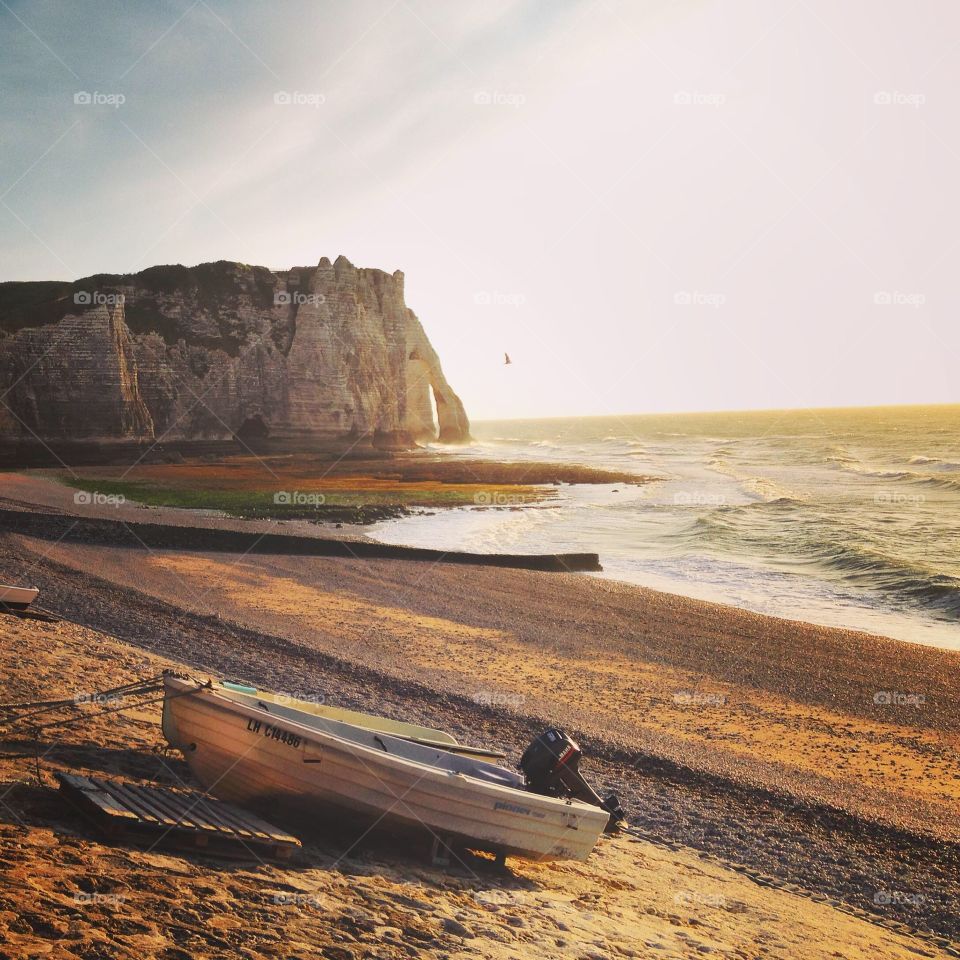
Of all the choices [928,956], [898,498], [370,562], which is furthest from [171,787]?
[898,498]

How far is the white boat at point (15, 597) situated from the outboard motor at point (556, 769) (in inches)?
357

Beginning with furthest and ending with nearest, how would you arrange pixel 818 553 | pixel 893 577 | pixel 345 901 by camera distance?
pixel 818 553, pixel 893 577, pixel 345 901

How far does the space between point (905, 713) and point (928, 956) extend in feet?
24.1

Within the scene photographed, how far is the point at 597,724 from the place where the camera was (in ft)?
38.9

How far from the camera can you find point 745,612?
2033 cm

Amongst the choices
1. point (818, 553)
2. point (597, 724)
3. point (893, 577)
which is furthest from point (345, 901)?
point (818, 553)

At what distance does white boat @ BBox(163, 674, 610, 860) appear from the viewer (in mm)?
6434

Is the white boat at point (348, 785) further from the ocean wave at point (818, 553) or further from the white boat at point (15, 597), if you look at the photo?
the ocean wave at point (818, 553)

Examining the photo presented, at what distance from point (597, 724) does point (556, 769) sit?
179 inches

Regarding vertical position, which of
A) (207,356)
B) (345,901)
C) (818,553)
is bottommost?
(818,553)

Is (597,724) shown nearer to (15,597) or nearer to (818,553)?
(15,597)

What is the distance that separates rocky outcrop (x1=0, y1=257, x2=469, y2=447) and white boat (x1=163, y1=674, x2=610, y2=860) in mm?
56514

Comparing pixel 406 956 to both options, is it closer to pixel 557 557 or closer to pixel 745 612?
pixel 745 612

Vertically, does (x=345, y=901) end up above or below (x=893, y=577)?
above
